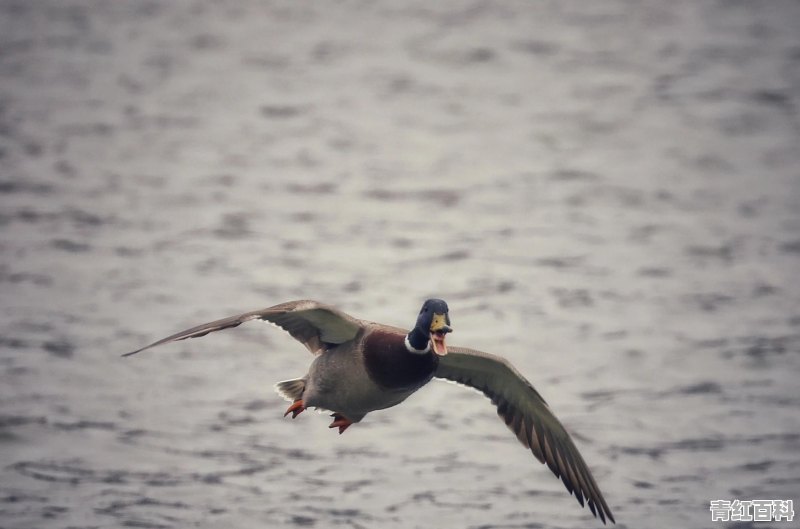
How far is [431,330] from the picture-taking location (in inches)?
380

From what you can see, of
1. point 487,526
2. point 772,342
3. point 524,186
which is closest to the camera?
point 487,526

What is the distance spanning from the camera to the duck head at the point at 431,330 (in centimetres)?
959

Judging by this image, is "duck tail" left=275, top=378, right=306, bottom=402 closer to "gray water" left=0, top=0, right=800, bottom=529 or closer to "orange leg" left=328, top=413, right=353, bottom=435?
"orange leg" left=328, top=413, right=353, bottom=435

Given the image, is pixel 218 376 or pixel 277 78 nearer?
pixel 218 376

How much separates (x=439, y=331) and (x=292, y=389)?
202cm

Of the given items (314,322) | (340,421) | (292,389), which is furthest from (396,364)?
(292,389)

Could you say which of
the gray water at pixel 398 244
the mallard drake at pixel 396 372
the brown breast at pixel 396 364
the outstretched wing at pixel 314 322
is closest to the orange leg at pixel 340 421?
the mallard drake at pixel 396 372

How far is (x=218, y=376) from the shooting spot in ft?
53.2

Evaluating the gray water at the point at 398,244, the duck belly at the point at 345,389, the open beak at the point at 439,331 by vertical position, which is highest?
the gray water at the point at 398,244

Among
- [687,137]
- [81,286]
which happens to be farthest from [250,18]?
[81,286]

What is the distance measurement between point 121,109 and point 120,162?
→ 11.5 ft

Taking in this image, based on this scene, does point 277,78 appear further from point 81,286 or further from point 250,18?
point 81,286

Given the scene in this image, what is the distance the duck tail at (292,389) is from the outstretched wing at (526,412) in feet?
3.76

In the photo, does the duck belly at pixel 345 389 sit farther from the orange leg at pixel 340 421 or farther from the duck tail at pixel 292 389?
the duck tail at pixel 292 389
